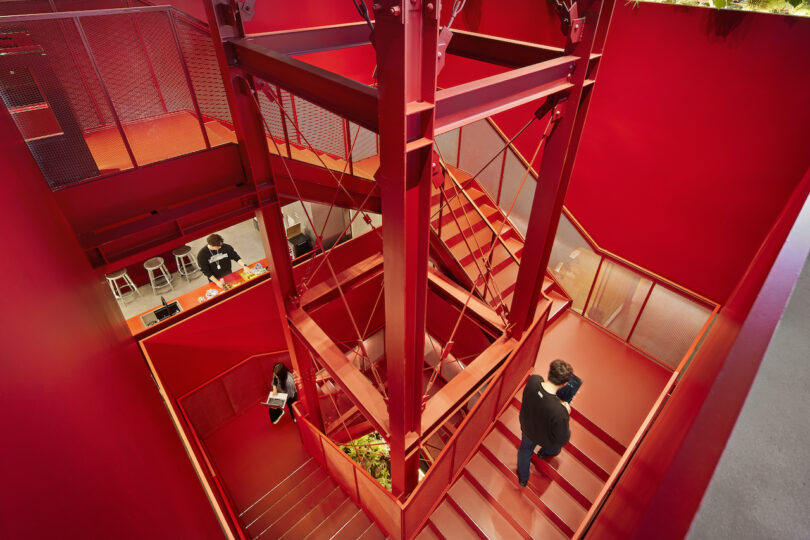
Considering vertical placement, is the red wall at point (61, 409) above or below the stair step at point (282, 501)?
above

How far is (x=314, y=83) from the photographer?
2750mm

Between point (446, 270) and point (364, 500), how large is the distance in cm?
391

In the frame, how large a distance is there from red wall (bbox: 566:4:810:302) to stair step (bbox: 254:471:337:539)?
6.60 meters

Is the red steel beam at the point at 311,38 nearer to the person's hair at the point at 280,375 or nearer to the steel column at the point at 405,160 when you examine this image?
the steel column at the point at 405,160

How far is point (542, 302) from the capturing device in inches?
229

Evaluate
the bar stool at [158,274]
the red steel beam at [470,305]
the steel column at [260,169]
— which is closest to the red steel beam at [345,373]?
the steel column at [260,169]

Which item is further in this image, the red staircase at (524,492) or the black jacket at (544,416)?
the red staircase at (524,492)

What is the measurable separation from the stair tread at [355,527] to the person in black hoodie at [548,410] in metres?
3.02

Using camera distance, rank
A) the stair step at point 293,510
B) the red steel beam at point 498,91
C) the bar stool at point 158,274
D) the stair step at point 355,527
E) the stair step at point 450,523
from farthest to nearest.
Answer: the bar stool at point 158,274 < the stair step at point 293,510 < the stair step at point 355,527 < the stair step at point 450,523 < the red steel beam at point 498,91

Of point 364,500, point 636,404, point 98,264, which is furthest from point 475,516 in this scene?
point 98,264

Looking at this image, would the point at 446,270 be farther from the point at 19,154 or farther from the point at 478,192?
the point at 19,154

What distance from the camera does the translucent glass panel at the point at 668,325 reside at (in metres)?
6.48

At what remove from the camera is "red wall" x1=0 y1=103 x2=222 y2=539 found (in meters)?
1.33

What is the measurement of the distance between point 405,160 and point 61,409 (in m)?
1.94
